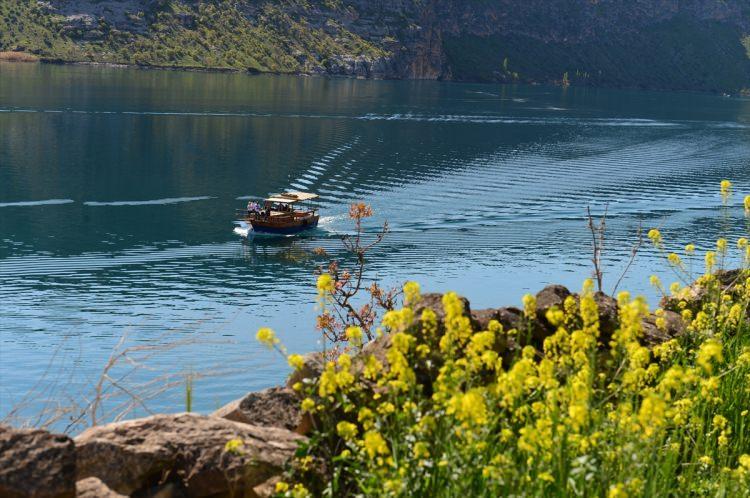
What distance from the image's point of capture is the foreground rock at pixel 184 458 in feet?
26.9

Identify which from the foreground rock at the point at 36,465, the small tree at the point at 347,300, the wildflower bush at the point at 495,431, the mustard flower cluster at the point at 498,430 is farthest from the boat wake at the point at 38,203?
the foreground rock at the point at 36,465

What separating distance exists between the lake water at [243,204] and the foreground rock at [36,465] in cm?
532

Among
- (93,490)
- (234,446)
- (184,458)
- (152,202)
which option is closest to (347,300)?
(184,458)

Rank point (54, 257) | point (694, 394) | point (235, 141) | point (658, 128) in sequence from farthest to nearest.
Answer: point (658, 128) < point (235, 141) < point (54, 257) < point (694, 394)

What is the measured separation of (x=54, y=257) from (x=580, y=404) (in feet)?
188

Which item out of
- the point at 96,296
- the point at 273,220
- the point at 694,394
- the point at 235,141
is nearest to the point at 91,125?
the point at 235,141

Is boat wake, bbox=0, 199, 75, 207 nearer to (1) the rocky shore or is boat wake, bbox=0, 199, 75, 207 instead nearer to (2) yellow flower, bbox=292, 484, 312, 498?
(1) the rocky shore

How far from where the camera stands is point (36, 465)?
24.2 feet

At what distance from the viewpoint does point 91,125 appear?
117 metres

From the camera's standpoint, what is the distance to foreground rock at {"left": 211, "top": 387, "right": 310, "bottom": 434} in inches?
372

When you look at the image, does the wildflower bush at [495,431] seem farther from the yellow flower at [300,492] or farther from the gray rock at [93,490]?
the gray rock at [93,490]

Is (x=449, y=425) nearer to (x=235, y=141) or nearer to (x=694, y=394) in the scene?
(x=694, y=394)

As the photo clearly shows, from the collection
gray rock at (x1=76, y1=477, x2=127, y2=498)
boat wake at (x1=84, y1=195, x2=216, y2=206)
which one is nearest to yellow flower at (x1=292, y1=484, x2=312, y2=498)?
gray rock at (x1=76, y1=477, x2=127, y2=498)

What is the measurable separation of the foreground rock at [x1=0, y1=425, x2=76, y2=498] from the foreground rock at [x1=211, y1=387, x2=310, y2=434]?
224cm
